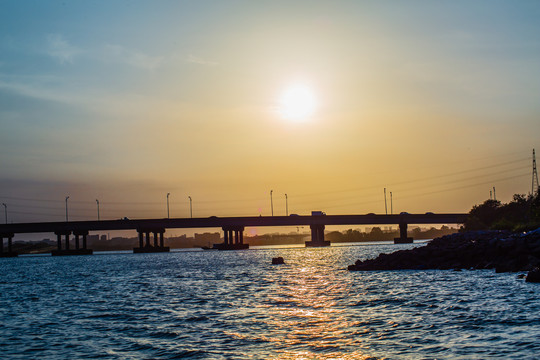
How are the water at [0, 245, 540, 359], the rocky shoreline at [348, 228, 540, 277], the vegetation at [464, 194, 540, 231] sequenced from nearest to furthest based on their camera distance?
1. the water at [0, 245, 540, 359]
2. the rocky shoreline at [348, 228, 540, 277]
3. the vegetation at [464, 194, 540, 231]

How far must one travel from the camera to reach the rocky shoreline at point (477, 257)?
5784 centimetres

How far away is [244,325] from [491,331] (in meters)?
12.3

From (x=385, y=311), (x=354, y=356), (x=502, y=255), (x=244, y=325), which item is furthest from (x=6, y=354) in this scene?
(x=502, y=255)

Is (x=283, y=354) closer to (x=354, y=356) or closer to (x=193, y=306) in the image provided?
(x=354, y=356)

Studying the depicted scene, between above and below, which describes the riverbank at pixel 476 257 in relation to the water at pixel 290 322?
above

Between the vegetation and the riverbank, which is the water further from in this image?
the vegetation

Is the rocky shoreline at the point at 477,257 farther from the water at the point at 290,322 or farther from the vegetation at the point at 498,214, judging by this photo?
the vegetation at the point at 498,214

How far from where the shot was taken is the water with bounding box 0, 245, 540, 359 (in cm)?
2458

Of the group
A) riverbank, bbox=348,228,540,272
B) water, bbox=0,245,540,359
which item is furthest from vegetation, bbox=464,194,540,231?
water, bbox=0,245,540,359

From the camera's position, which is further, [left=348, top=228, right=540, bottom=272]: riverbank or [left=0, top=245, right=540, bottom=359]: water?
[left=348, top=228, right=540, bottom=272]: riverbank

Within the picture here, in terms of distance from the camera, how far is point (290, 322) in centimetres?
3247

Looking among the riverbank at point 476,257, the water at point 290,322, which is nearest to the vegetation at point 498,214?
the riverbank at point 476,257

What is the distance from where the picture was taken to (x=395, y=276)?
61.1m

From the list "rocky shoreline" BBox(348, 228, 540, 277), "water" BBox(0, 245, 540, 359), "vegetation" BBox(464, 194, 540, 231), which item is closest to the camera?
"water" BBox(0, 245, 540, 359)
